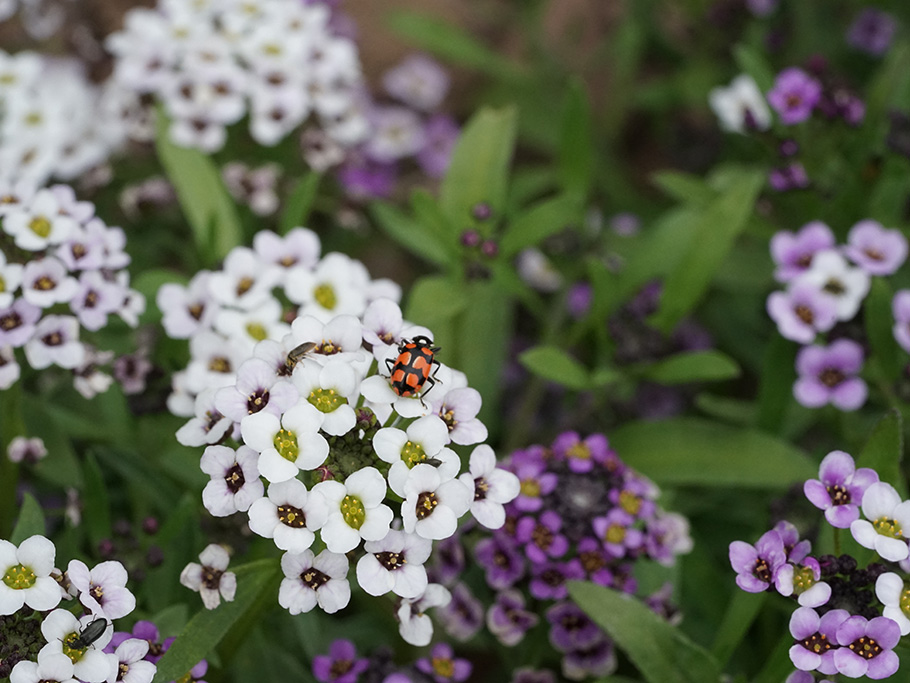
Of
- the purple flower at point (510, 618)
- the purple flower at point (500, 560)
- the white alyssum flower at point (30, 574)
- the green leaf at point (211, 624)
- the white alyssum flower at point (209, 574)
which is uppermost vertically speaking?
the white alyssum flower at point (30, 574)

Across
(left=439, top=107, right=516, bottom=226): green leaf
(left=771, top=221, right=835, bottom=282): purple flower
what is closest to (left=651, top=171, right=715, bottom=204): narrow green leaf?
(left=771, top=221, right=835, bottom=282): purple flower

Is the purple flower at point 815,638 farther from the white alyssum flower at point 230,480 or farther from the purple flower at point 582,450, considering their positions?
the white alyssum flower at point 230,480

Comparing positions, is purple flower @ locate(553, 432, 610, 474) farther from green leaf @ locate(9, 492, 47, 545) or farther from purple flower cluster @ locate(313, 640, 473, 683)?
green leaf @ locate(9, 492, 47, 545)

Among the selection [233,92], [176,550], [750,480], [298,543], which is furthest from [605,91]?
[298,543]

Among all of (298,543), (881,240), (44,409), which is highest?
(881,240)

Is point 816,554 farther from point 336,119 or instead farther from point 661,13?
point 661,13

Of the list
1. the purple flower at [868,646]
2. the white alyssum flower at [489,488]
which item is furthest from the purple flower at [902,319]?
the white alyssum flower at [489,488]
